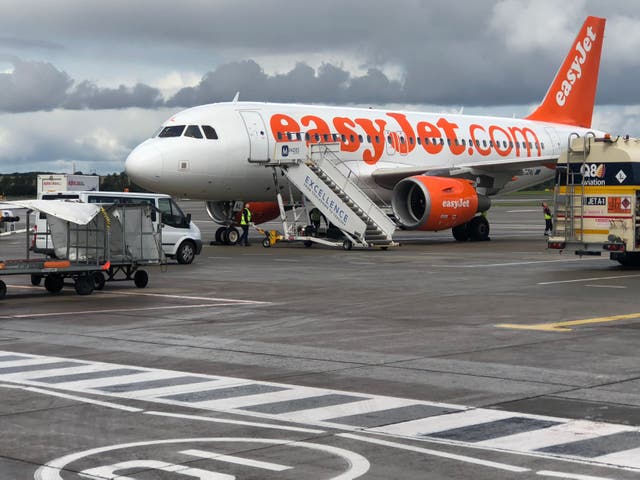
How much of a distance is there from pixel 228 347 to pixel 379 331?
251 centimetres

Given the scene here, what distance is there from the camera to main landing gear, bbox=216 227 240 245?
3881 cm

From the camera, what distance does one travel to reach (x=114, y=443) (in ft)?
26.5

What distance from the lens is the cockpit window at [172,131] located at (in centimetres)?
3516

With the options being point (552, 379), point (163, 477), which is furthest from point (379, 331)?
point (163, 477)

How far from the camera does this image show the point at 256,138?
117ft

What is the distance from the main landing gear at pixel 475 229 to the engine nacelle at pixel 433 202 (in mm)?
A: 3068

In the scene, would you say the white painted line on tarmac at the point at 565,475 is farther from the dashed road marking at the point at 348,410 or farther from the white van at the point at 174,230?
the white van at the point at 174,230

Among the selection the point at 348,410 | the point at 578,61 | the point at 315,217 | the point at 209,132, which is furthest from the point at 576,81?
the point at 348,410

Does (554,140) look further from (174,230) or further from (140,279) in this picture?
(140,279)

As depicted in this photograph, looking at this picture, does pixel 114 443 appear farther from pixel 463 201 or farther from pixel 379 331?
pixel 463 201

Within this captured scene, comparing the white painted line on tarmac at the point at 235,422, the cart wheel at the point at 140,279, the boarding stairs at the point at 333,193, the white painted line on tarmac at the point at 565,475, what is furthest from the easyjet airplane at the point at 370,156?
the white painted line on tarmac at the point at 565,475

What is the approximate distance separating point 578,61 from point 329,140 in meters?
16.0

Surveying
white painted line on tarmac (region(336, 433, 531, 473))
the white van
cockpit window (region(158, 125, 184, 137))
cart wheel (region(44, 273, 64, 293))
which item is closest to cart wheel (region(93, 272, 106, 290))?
cart wheel (region(44, 273, 64, 293))

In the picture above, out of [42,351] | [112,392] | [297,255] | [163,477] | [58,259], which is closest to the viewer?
[163,477]
